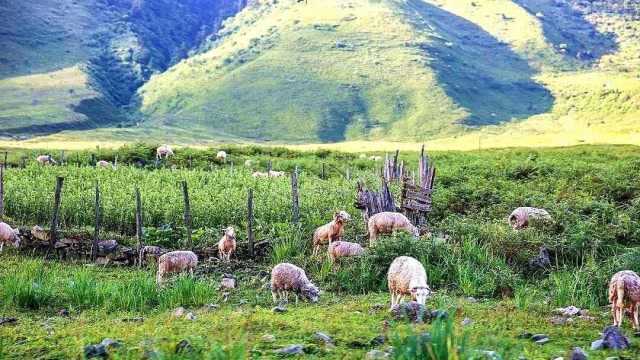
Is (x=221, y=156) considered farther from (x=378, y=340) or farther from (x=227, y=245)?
(x=378, y=340)

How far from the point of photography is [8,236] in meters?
17.5

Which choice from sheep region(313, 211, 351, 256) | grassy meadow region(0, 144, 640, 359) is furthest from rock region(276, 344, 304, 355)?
sheep region(313, 211, 351, 256)

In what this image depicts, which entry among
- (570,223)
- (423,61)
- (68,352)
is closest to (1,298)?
(68,352)

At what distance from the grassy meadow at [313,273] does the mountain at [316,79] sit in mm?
84418

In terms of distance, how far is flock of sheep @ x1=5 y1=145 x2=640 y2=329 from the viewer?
381 inches

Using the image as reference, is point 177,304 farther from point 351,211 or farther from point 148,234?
point 351,211

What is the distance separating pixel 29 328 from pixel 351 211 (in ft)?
43.9

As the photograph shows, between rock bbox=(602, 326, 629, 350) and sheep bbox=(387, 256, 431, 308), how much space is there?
110 inches

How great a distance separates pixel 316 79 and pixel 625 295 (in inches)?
5584

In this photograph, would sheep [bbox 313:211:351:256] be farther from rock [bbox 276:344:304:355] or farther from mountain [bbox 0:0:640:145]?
mountain [bbox 0:0:640:145]

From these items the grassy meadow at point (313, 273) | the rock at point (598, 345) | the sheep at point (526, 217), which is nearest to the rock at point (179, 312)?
the grassy meadow at point (313, 273)

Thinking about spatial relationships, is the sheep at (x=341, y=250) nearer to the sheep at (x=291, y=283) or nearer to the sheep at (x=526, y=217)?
the sheep at (x=291, y=283)

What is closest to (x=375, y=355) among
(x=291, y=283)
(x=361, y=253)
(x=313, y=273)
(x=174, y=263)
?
(x=291, y=283)

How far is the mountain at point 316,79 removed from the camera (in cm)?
12975
